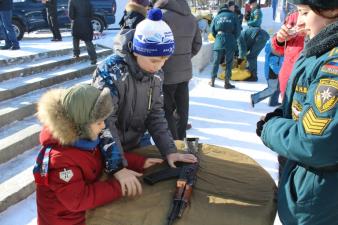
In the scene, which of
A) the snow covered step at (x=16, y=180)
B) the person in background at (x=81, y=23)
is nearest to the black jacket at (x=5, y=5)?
the person in background at (x=81, y=23)

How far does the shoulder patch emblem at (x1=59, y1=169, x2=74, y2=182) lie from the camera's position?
57.7 inches

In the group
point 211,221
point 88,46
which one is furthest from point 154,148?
point 88,46

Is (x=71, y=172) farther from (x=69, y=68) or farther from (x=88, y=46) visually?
(x=88, y=46)

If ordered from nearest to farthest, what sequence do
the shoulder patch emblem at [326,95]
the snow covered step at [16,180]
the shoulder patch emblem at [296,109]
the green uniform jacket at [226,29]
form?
the shoulder patch emblem at [326,95], the shoulder patch emblem at [296,109], the snow covered step at [16,180], the green uniform jacket at [226,29]

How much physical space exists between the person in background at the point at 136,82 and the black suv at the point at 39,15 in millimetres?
9187

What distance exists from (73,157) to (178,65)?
8.42ft

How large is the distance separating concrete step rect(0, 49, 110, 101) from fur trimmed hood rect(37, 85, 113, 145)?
352cm

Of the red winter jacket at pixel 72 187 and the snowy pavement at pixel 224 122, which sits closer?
the red winter jacket at pixel 72 187

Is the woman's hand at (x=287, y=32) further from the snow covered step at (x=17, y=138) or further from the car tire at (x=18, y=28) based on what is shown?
the car tire at (x=18, y=28)

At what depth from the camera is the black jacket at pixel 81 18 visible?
7207 mm

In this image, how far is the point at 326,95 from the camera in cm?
111

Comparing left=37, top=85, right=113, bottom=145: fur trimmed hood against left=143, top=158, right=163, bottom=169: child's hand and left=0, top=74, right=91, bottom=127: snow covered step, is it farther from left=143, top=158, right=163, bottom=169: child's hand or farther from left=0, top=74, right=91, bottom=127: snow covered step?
left=0, top=74, right=91, bottom=127: snow covered step

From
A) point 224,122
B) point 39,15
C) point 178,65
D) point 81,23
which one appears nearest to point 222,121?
point 224,122

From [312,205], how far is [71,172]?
36.8 inches
